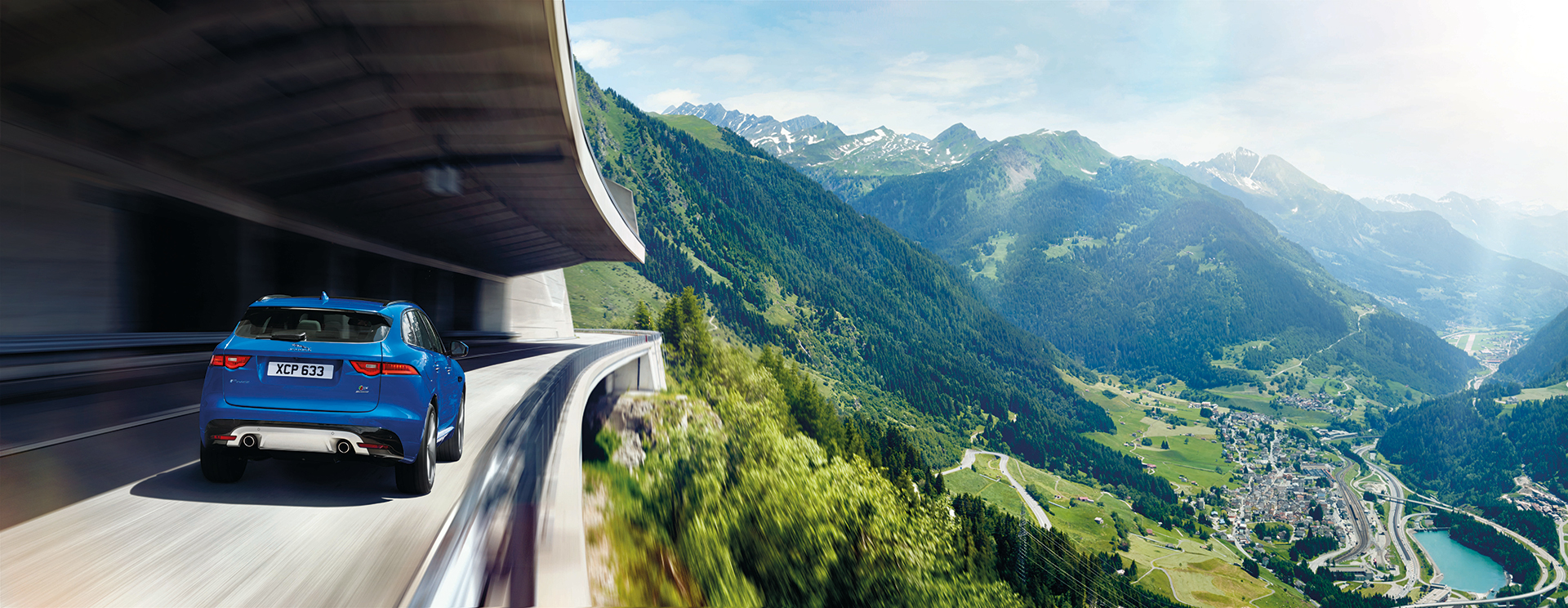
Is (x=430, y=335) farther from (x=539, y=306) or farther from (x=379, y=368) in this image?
(x=539, y=306)

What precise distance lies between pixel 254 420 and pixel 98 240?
8.61m

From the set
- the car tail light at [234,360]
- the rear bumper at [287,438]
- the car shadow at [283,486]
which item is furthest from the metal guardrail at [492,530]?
the car tail light at [234,360]

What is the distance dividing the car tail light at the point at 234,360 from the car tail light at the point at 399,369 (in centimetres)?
92

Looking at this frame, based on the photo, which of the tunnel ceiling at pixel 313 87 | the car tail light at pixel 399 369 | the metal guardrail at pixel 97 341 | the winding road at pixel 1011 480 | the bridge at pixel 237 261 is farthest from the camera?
the winding road at pixel 1011 480

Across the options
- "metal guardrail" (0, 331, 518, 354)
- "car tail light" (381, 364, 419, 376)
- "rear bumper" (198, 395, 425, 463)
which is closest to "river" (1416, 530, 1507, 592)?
"car tail light" (381, 364, 419, 376)

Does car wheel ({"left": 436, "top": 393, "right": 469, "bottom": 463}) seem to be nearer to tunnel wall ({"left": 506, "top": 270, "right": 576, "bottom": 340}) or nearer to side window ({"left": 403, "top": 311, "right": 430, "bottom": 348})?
side window ({"left": 403, "top": 311, "right": 430, "bottom": 348})

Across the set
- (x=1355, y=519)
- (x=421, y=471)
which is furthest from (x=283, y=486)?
(x=1355, y=519)

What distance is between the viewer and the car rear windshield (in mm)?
5547

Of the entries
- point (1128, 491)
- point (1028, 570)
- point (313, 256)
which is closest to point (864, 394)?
point (1128, 491)

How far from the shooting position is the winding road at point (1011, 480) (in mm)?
135000

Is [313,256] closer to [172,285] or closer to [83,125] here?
[172,285]

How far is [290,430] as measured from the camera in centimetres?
534

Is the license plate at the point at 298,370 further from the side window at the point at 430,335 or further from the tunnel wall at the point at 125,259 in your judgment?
the tunnel wall at the point at 125,259

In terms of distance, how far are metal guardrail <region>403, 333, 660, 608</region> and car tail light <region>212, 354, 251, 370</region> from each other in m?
1.87
